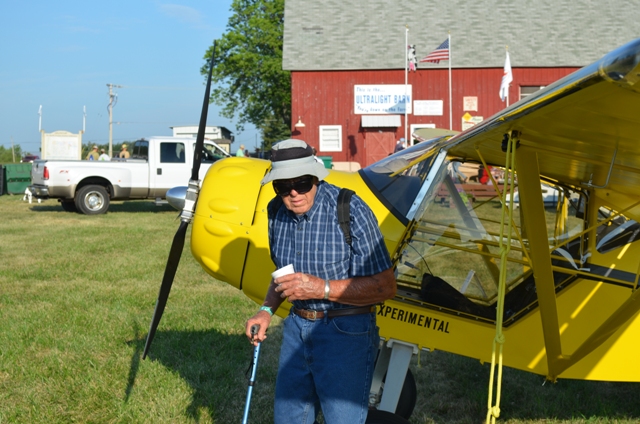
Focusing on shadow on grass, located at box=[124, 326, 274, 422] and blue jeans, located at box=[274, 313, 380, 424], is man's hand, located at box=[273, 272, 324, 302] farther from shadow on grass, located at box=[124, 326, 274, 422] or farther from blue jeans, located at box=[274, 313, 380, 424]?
shadow on grass, located at box=[124, 326, 274, 422]

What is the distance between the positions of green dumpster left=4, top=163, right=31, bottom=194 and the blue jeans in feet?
78.2

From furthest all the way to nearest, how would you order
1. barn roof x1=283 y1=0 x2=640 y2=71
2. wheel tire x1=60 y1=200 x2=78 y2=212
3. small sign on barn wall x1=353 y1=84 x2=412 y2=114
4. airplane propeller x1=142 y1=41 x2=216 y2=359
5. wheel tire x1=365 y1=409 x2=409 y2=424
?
barn roof x1=283 y1=0 x2=640 y2=71
small sign on barn wall x1=353 y1=84 x2=412 y2=114
wheel tire x1=60 y1=200 x2=78 y2=212
airplane propeller x1=142 y1=41 x2=216 y2=359
wheel tire x1=365 y1=409 x2=409 y2=424

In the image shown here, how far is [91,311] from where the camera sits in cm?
707

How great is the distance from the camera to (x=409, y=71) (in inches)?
1039

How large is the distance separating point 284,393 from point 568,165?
2117 millimetres

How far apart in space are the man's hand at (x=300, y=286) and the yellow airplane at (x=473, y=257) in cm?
121

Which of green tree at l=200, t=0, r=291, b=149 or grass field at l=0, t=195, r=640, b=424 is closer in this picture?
grass field at l=0, t=195, r=640, b=424

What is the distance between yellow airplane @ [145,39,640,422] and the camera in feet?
12.8

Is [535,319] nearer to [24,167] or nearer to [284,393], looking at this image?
[284,393]

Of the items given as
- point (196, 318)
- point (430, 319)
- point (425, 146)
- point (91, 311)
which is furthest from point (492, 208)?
point (91, 311)

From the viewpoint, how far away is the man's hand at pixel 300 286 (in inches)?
108

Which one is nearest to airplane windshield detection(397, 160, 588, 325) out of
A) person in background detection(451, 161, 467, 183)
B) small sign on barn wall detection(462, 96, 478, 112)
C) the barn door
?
person in background detection(451, 161, 467, 183)

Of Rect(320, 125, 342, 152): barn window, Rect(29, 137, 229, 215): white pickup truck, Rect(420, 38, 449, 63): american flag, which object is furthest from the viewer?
Rect(320, 125, 342, 152): barn window

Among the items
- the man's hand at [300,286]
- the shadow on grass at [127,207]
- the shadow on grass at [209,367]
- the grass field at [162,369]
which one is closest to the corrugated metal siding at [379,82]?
the shadow on grass at [127,207]
